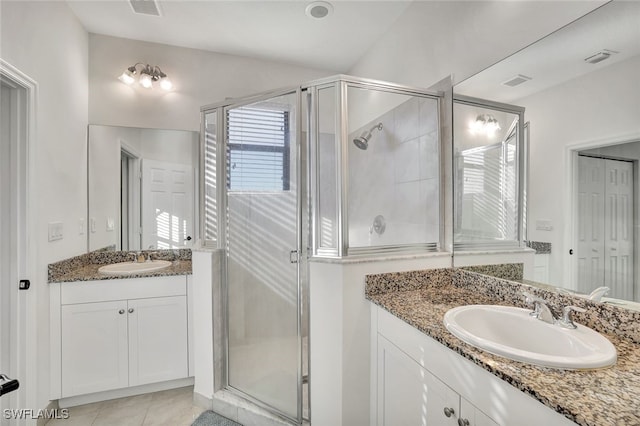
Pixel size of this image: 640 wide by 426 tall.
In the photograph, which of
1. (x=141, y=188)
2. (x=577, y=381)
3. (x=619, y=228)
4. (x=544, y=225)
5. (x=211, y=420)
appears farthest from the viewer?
(x=141, y=188)

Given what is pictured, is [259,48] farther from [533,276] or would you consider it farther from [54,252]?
[533,276]

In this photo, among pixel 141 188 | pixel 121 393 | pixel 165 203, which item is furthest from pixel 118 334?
pixel 141 188

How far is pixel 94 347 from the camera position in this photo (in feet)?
6.59

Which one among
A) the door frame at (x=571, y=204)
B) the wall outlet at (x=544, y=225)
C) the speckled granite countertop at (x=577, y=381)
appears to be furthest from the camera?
the wall outlet at (x=544, y=225)

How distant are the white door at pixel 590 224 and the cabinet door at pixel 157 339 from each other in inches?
90.0

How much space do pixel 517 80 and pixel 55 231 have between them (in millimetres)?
2786

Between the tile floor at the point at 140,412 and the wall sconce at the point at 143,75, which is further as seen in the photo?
the wall sconce at the point at 143,75

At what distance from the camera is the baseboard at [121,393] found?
6.59 ft

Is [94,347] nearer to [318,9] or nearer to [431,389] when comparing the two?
[431,389]

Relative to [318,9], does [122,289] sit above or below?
below

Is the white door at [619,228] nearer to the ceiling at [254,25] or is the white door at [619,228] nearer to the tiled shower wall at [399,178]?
the tiled shower wall at [399,178]

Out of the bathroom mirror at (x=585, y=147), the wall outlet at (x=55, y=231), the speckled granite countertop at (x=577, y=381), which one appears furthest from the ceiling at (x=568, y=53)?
the wall outlet at (x=55, y=231)

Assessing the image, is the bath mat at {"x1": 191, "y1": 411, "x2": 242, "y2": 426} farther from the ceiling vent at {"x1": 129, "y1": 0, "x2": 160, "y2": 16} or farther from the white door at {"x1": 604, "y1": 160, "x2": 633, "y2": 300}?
the ceiling vent at {"x1": 129, "y1": 0, "x2": 160, "y2": 16}

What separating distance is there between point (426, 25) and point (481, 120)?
765 mm
